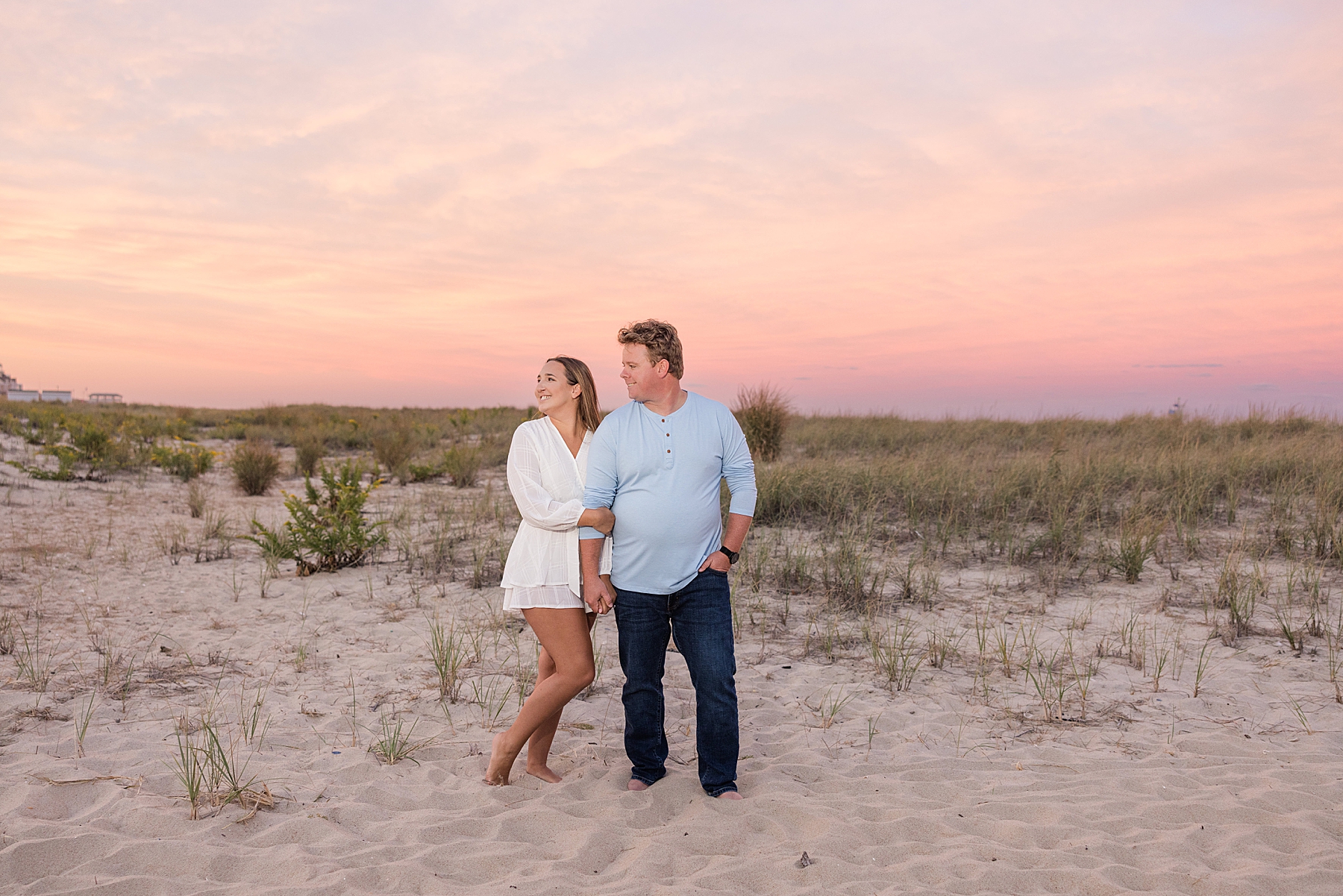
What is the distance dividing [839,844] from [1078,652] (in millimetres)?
3049

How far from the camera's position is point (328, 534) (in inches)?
294

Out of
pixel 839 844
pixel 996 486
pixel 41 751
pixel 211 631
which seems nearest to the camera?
pixel 839 844

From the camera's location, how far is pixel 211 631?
582 cm

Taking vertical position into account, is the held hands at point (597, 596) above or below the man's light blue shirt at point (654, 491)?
below

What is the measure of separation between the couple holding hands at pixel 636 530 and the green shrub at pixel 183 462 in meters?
12.3

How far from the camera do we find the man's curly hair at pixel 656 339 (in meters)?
3.13

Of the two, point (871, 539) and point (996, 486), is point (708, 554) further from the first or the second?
point (996, 486)

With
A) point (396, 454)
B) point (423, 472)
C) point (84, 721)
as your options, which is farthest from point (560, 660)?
point (396, 454)

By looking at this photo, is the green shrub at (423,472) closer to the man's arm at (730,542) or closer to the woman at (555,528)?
the woman at (555,528)

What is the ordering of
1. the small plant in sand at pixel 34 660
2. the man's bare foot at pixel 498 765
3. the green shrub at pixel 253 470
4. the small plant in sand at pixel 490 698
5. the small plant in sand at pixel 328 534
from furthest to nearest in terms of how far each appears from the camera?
the green shrub at pixel 253 470, the small plant in sand at pixel 328 534, the small plant in sand at pixel 34 660, the small plant in sand at pixel 490 698, the man's bare foot at pixel 498 765

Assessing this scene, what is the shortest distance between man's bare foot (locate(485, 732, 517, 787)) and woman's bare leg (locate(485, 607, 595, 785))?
179mm

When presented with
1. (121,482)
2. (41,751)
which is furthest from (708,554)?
(121,482)

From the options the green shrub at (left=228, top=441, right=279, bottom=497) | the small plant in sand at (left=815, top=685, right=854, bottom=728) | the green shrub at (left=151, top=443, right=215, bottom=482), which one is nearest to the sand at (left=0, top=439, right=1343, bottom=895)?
the small plant in sand at (left=815, top=685, right=854, bottom=728)

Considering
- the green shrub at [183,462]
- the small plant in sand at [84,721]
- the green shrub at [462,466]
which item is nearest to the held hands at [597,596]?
the small plant in sand at [84,721]
